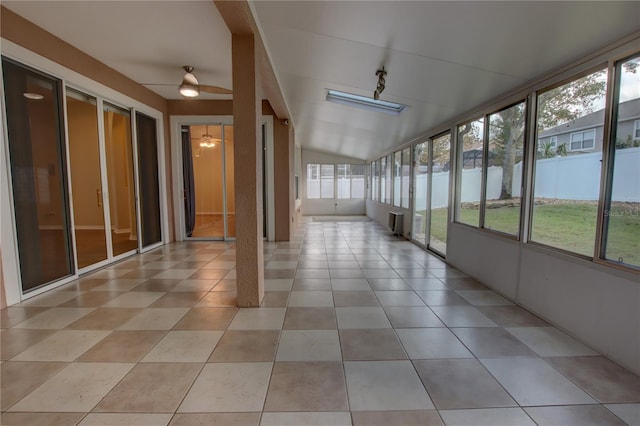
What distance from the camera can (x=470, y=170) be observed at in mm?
4180

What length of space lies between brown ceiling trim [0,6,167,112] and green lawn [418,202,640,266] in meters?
5.42

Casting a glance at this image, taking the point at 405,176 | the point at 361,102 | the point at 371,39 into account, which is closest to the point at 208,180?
the point at 361,102

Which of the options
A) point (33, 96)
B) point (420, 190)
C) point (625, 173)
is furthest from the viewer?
point (420, 190)

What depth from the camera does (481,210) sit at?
A: 3.82 metres

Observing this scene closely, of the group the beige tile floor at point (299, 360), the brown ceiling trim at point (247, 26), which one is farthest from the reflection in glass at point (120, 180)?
the brown ceiling trim at point (247, 26)

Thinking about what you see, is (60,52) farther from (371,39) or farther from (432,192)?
(432,192)

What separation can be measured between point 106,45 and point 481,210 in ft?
16.9

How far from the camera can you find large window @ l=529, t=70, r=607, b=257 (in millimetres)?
2250

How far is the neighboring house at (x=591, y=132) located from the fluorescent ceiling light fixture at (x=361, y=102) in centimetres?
249

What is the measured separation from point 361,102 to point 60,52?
406cm

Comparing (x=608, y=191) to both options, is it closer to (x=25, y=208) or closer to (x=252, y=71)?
(x=252, y=71)

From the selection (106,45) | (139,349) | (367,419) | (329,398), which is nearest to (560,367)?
(367,419)

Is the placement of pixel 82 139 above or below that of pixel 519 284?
above

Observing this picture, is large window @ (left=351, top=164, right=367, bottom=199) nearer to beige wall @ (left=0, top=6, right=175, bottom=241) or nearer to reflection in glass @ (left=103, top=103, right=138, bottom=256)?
beige wall @ (left=0, top=6, right=175, bottom=241)
